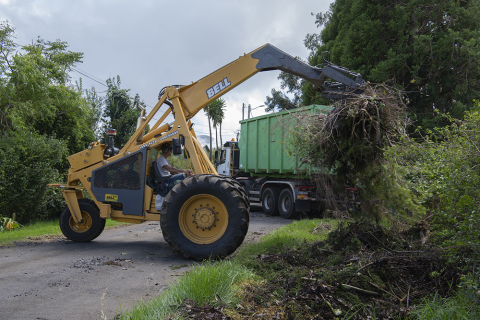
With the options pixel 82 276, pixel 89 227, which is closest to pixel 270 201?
pixel 89 227

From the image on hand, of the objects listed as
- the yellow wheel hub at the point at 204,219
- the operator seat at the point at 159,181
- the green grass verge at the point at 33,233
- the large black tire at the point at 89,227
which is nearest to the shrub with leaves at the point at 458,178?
the yellow wheel hub at the point at 204,219

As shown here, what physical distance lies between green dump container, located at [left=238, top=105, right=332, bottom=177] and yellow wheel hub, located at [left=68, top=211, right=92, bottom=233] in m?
5.90

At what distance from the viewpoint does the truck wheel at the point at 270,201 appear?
1211cm

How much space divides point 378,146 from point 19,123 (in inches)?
399

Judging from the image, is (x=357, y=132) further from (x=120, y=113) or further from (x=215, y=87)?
(x=120, y=113)

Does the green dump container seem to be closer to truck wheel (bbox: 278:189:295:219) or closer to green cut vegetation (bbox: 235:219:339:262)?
truck wheel (bbox: 278:189:295:219)

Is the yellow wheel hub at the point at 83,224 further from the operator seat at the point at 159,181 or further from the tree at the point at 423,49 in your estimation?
the tree at the point at 423,49

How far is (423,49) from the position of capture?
13.0m

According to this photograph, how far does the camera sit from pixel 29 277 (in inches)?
181

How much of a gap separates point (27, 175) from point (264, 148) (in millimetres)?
7448

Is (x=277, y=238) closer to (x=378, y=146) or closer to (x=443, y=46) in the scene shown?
(x=378, y=146)

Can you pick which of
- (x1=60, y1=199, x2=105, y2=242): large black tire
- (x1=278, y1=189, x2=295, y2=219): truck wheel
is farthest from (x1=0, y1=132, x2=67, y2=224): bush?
(x1=278, y1=189, x2=295, y2=219): truck wheel

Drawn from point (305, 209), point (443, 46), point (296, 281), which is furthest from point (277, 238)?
point (443, 46)

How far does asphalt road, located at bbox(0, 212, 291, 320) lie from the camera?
354 cm
